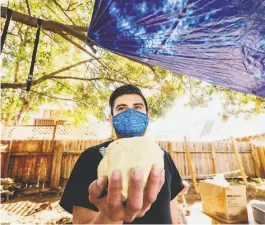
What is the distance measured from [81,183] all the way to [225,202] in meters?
2.80

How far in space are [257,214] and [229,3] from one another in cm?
277

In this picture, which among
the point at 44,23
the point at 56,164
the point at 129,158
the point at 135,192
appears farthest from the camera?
the point at 56,164

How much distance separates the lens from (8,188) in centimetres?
763

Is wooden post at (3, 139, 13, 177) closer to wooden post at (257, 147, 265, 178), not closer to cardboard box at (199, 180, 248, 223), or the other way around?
cardboard box at (199, 180, 248, 223)

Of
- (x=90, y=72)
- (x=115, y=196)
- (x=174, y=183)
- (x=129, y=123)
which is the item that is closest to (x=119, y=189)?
(x=115, y=196)

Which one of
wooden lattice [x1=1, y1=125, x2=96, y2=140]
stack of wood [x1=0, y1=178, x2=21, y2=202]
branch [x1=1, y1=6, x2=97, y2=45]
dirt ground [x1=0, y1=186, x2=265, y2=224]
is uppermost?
branch [x1=1, y1=6, x2=97, y2=45]

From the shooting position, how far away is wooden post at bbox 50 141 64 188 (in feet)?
27.8

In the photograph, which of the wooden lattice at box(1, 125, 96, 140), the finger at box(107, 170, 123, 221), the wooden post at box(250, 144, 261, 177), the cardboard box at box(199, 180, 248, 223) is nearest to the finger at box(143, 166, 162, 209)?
the finger at box(107, 170, 123, 221)

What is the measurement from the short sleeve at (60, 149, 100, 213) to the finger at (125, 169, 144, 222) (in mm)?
628

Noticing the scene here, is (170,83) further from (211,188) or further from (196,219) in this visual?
(196,219)

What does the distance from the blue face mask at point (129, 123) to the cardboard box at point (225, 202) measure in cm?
252

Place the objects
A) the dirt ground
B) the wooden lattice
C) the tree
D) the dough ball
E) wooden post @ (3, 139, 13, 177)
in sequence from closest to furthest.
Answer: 1. the dough ball
2. the tree
3. the dirt ground
4. wooden post @ (3, 139, 13, 177)
5. the wooden lattice

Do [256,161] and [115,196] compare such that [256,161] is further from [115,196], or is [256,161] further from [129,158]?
[115,196]

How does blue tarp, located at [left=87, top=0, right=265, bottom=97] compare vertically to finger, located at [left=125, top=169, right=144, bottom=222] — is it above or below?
above
